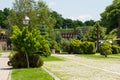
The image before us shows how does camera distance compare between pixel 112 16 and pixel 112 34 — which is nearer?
pixel 112 16

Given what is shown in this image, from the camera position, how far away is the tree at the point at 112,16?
286 ft

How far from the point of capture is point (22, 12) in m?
62.5

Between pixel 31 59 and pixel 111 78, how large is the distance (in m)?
11.7

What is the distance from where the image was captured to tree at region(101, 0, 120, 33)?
286 feet

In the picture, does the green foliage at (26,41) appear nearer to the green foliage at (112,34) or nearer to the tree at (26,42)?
the tree at (26,42)

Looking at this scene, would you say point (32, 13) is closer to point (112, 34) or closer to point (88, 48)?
point (88, 48)

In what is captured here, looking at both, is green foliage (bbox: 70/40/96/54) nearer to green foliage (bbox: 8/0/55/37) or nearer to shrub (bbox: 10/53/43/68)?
green foliage (bbox: 8/0/55/37)

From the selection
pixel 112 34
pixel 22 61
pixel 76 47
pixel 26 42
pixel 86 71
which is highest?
pixel 112 34

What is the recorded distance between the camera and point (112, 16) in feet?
288

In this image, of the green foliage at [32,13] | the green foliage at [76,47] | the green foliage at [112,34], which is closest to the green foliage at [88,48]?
the green foliage at [76,47]

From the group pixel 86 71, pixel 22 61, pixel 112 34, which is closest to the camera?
pixel 86 71

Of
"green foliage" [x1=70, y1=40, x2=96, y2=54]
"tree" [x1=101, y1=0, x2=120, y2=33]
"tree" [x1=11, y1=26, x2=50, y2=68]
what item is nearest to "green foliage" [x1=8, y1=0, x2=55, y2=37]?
"green foliage" [x1=70, y1=40, x2=96, y2=54]

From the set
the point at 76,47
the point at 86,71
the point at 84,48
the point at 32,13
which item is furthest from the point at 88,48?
the point at 86,71

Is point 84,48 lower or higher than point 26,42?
higher
